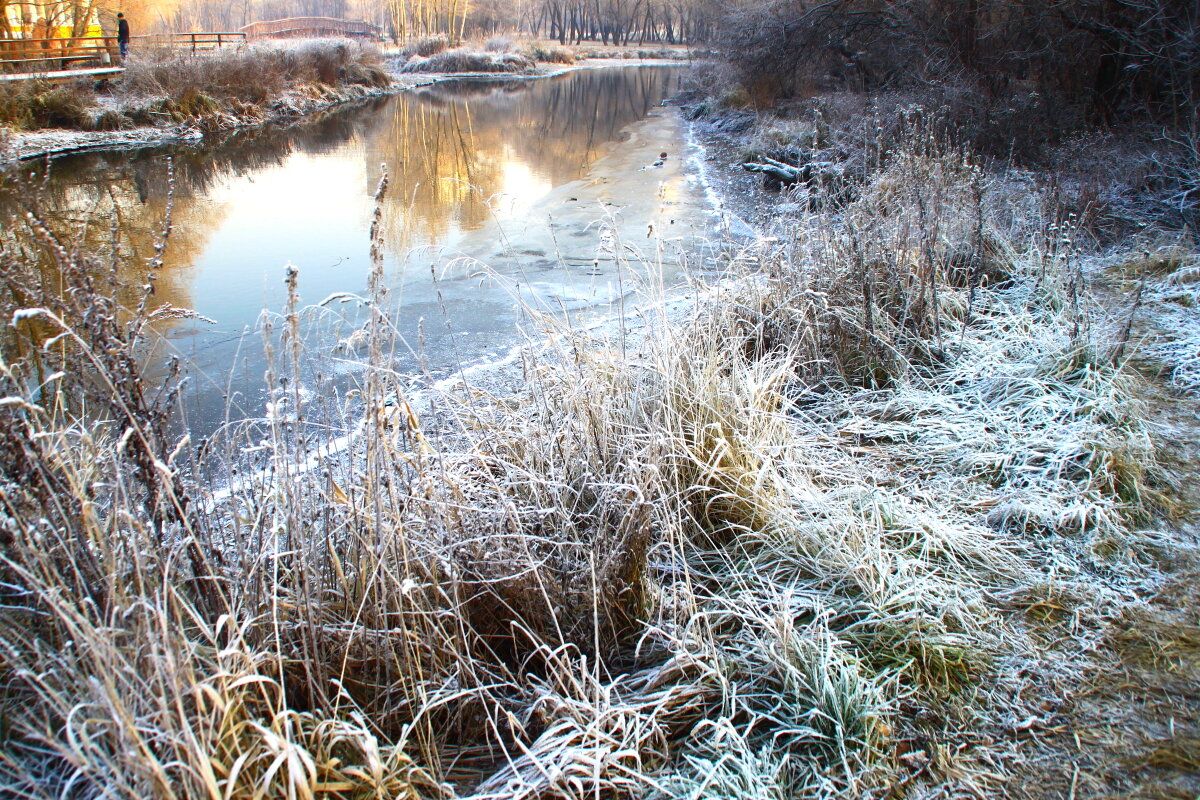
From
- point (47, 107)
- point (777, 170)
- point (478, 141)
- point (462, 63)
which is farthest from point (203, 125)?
point (462, 63)

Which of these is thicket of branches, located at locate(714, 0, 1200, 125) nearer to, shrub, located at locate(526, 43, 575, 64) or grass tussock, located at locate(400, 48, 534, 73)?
grass tussock, located at locate(400, 48, 534, 73)

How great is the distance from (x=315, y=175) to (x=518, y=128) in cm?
712

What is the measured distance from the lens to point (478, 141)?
50.7ft

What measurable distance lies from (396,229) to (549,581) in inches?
279

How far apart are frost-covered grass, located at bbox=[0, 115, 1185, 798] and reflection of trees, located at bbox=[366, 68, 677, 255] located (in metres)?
1.30

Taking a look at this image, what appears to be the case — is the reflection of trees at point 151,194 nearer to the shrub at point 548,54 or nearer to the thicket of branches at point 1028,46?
the thicket of branches at point 1028,46

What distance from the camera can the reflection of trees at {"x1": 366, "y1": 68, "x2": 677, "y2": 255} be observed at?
9.54 metres

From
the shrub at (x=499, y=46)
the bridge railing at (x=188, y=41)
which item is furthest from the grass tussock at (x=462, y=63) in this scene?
the bridge railing at (x=188, y=41)

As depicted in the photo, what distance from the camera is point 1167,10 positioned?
725cm

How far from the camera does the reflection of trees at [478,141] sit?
9.54 m

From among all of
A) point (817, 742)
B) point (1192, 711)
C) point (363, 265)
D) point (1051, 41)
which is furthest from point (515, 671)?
point (1051, 41)

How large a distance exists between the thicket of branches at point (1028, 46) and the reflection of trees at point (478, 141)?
16.8ft

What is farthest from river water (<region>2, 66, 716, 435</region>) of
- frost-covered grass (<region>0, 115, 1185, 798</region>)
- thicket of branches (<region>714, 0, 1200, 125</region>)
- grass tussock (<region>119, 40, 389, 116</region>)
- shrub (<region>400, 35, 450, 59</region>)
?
shrub (<region>400, 35, 450, 59</region>)

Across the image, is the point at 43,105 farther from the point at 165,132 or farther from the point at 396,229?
the point at 396,229
